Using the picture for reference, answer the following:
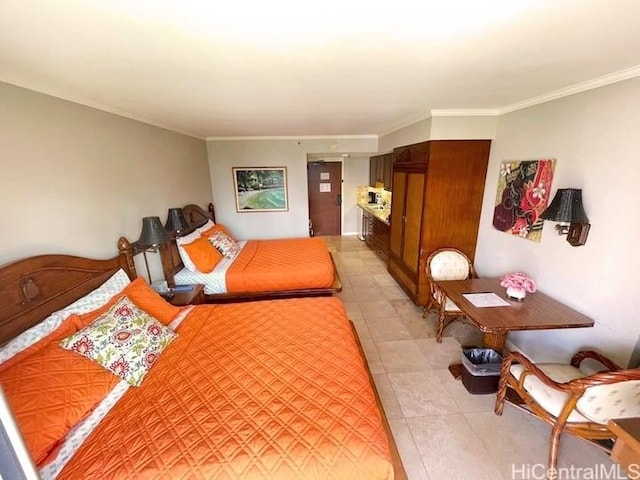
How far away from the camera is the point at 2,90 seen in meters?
1.40

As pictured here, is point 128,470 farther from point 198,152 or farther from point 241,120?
point 198,152

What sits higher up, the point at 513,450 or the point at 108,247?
the point at 108,247

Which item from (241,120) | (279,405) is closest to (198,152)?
(241,120)

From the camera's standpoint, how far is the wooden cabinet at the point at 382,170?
14.6 ft

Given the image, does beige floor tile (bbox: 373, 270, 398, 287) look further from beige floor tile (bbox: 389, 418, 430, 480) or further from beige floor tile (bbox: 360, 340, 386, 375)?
beige floor tile (bbox: 389, 418, 430, 480)

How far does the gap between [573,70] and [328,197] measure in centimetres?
502

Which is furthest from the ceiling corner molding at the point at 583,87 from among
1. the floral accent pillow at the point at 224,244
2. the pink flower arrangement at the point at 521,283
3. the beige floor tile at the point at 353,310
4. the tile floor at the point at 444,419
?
the floral accent pillow at the point at 224,244

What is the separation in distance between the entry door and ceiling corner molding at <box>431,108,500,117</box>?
11.9 ft

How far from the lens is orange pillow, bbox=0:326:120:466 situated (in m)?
1.05


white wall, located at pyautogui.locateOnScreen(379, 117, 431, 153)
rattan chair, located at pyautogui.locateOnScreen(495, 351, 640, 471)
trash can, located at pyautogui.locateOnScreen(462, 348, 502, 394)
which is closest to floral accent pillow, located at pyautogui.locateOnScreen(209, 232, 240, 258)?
white wall, located at pyautogui.locateOnScreen(379, 117, 431, 153)

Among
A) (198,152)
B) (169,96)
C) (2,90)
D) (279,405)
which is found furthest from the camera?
(198,152)

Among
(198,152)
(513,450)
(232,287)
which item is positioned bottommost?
(513,450)

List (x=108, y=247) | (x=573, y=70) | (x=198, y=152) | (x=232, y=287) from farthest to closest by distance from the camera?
(x=198, y=152)
(x=232, y=287)
(x=108, y=247)
(x=573, y=70)

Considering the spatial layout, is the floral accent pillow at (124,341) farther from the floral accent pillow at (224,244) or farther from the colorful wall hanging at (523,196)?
the colorful wall hanging at (523,196)
